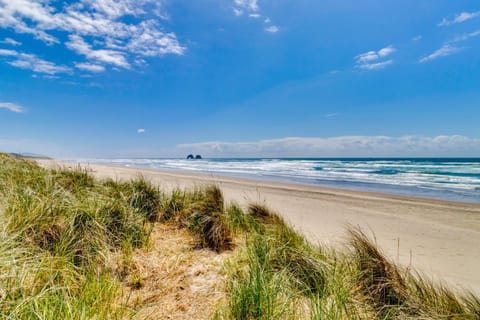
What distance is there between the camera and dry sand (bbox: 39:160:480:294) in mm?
4633

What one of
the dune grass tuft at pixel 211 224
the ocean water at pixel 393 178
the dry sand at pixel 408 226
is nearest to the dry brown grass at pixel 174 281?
the dune grass tuft at pixel 211 224

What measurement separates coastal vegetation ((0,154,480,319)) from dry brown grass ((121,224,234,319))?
0.01 metres

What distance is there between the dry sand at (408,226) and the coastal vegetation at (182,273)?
0.92 metres

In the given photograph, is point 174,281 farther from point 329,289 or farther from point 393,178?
point 393,178

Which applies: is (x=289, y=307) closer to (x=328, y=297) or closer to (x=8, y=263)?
(x=328, y=297)

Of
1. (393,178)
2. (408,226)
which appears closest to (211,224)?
(408,226)

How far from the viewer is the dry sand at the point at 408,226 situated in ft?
15.2

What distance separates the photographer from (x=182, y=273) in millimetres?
3164

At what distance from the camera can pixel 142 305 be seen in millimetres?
2471

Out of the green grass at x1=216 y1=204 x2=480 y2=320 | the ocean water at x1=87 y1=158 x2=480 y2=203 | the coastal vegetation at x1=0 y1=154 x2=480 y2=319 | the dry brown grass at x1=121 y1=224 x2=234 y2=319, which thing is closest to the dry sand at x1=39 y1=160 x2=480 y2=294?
the green grass at x1=216 y1=204 x2=480 y2=320

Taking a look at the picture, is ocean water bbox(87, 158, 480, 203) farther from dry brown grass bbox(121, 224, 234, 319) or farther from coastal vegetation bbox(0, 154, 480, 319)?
dry brown grass bbox(121, 224, 234, 319)

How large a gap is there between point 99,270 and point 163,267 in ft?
2.57

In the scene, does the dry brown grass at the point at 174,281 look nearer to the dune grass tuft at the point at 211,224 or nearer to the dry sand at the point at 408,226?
the dune grass tuft at the point at 211,224

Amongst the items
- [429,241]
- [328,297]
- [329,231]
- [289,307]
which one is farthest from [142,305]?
[429,241]
